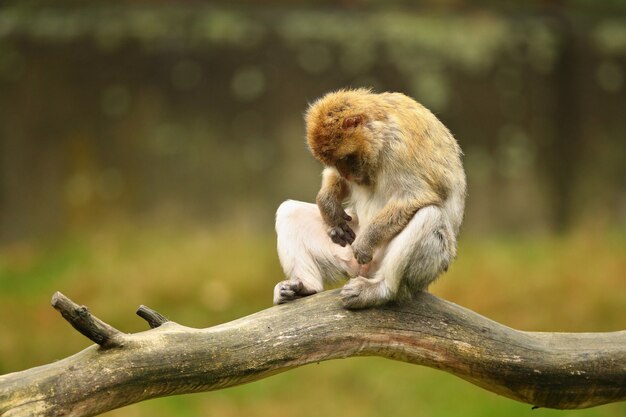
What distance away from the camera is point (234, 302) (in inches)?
482

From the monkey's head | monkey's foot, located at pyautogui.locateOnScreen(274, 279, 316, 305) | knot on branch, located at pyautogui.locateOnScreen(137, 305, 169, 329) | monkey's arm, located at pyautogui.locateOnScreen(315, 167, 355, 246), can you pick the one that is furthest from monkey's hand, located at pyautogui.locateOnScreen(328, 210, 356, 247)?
knot on branch, located at pyautogui.locateOnScreen(137, 305, 169, 329)

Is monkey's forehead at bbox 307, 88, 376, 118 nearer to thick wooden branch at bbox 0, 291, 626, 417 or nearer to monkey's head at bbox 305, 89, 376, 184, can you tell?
monkey's head at bbox 305, 89, 376, 184

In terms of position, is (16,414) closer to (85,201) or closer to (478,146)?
(85,201)

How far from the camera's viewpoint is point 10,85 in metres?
12.3

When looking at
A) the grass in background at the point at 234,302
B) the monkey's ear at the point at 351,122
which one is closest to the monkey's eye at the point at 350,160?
the monkey's ear at the point at 351,122

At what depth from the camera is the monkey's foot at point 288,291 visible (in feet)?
22.0

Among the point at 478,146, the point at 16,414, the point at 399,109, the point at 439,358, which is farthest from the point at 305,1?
the point at 16,414

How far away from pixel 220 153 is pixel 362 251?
5.64 metres

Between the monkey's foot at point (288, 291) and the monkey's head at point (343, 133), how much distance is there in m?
0.86

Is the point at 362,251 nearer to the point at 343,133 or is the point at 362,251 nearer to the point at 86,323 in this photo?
the point at 343,133

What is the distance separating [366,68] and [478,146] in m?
1.73

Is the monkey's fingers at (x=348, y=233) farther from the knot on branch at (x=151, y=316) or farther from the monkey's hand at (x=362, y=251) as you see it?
the knot on branch at (x=151, y=316)

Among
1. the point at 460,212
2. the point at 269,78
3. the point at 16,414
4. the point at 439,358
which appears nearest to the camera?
the point at 16,414

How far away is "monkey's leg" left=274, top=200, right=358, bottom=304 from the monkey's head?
21.8 inches
